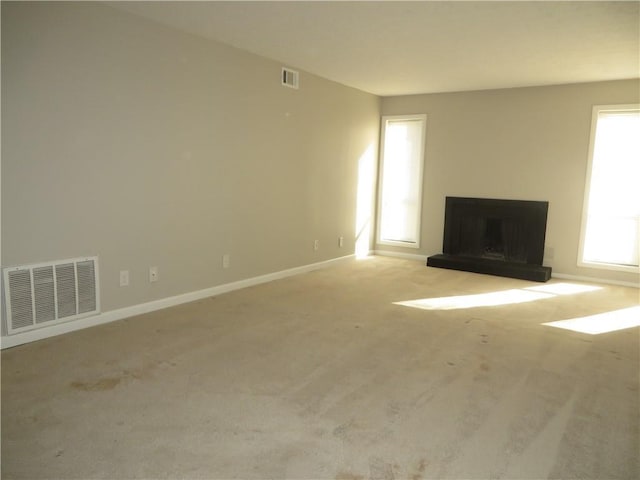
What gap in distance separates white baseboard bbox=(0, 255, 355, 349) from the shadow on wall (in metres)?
1.53

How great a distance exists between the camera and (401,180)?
682cm

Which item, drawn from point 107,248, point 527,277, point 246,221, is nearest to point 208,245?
point 246,221

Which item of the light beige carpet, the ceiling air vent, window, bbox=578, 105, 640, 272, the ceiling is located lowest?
the light beige carpet

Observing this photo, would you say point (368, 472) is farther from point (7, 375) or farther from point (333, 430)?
point (7, 375)

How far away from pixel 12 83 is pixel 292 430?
2701 mm

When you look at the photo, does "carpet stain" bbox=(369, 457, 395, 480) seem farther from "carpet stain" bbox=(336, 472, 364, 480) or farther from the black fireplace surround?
the black fireplace surround

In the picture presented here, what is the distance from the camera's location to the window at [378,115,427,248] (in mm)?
6629

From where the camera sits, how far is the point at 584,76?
16.5 feet

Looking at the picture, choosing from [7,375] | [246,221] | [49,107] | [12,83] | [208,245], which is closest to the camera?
[7,375]

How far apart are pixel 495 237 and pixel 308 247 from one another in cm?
256

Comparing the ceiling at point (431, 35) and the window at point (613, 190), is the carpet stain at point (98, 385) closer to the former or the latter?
the ceiling at point (431, 35)

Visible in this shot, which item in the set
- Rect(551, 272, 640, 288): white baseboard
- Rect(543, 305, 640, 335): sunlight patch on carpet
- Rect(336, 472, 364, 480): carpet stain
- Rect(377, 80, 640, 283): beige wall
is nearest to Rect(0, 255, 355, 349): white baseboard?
Rect(336, 472, 364, 480): carpet stain

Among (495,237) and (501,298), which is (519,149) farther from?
(501,298)

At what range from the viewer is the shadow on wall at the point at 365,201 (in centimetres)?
655
